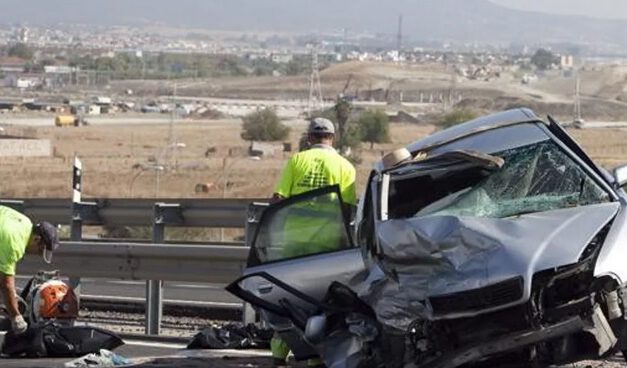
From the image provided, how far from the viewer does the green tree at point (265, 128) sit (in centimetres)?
8388

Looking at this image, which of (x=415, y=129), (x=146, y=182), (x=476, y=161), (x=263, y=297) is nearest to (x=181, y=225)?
(x=263, y=297)

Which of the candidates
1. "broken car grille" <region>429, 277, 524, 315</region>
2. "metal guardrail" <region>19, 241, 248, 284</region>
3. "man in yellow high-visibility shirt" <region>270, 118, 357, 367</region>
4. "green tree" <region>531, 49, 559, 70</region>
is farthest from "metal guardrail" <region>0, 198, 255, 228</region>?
"green tree" <region>531, 49, 559, 70</region>

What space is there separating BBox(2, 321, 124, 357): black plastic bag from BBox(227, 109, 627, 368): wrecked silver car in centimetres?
194

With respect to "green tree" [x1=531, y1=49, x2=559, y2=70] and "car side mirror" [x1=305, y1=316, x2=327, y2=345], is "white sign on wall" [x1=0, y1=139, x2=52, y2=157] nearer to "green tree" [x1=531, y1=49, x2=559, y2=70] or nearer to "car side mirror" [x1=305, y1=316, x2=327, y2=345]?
"car side mirror" [x1=305, y1=316, x2=327, y2=345]

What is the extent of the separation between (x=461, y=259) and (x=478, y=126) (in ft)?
3.96

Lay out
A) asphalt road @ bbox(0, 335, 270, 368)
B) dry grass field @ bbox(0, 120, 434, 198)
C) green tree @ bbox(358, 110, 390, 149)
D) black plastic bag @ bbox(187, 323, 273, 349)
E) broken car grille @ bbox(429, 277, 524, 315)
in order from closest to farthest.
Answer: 1. broken car grille @ bbox(429, 277, 524, 315)
2. asphalt road @ bbox(0, 335, 270, 368)
3. black plastic bag @ bbox(187, 323, 273, 349)
4. dry grass field @ bbox(0, 120, 434, 198)
5. green tree @ bbox(358, 110, 390, 149)

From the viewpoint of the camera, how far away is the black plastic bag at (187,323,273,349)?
10.9 m

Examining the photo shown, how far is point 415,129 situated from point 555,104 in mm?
11490

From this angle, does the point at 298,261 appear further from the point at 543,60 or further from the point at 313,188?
the point at 543,60

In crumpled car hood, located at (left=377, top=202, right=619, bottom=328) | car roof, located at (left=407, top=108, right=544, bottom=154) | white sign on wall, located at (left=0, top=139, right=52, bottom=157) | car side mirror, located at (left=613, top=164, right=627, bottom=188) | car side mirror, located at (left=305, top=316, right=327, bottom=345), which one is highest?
car roof, located at (left=407, top=108, right=544, bottom=154)

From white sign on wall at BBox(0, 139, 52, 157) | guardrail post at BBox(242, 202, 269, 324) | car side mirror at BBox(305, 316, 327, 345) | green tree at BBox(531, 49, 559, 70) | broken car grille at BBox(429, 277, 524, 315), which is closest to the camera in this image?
broken car grille at BBox(429, 277, 524, 315)

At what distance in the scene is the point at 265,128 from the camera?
84.3m

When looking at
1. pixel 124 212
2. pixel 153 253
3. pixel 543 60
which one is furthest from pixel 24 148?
pixel 543 60

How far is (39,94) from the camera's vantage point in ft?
525
